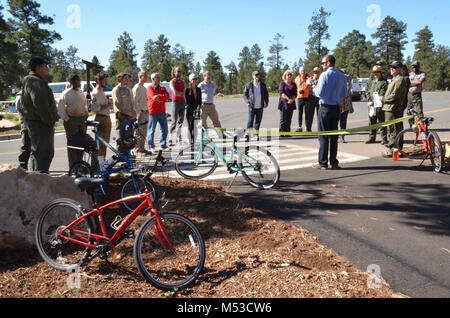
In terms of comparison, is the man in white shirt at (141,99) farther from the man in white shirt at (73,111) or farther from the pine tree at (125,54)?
the pine tree at (125,54)

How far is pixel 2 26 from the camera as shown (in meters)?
35.3

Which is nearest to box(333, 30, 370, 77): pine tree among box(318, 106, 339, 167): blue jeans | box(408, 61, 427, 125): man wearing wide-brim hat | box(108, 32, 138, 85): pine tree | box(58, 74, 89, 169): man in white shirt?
box(108, 32, 138, 85): pine tree

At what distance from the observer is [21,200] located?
411 centimetres

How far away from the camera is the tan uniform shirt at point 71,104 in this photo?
6.50m

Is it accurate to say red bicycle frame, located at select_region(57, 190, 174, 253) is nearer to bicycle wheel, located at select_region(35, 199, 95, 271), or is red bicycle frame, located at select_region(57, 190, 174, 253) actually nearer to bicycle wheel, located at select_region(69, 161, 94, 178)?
bicycle wheel, located at select_region(35, 199, 95, 271)

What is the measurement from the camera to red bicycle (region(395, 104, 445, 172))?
23.7ft

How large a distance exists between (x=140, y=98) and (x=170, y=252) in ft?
20.4

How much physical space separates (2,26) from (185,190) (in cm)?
3830

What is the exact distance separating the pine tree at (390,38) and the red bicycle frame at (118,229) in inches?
3688

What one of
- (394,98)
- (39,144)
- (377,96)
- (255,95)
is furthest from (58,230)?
(377,96)

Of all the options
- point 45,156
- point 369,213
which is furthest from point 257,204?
point 45,156

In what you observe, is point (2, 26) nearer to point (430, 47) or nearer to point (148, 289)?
point (148, 289)

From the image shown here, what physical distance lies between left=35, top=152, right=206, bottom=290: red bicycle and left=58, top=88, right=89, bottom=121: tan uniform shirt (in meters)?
3.22

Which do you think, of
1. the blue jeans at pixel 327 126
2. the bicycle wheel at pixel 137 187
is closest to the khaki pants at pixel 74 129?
the bicycle wheel at pixel 137 187
